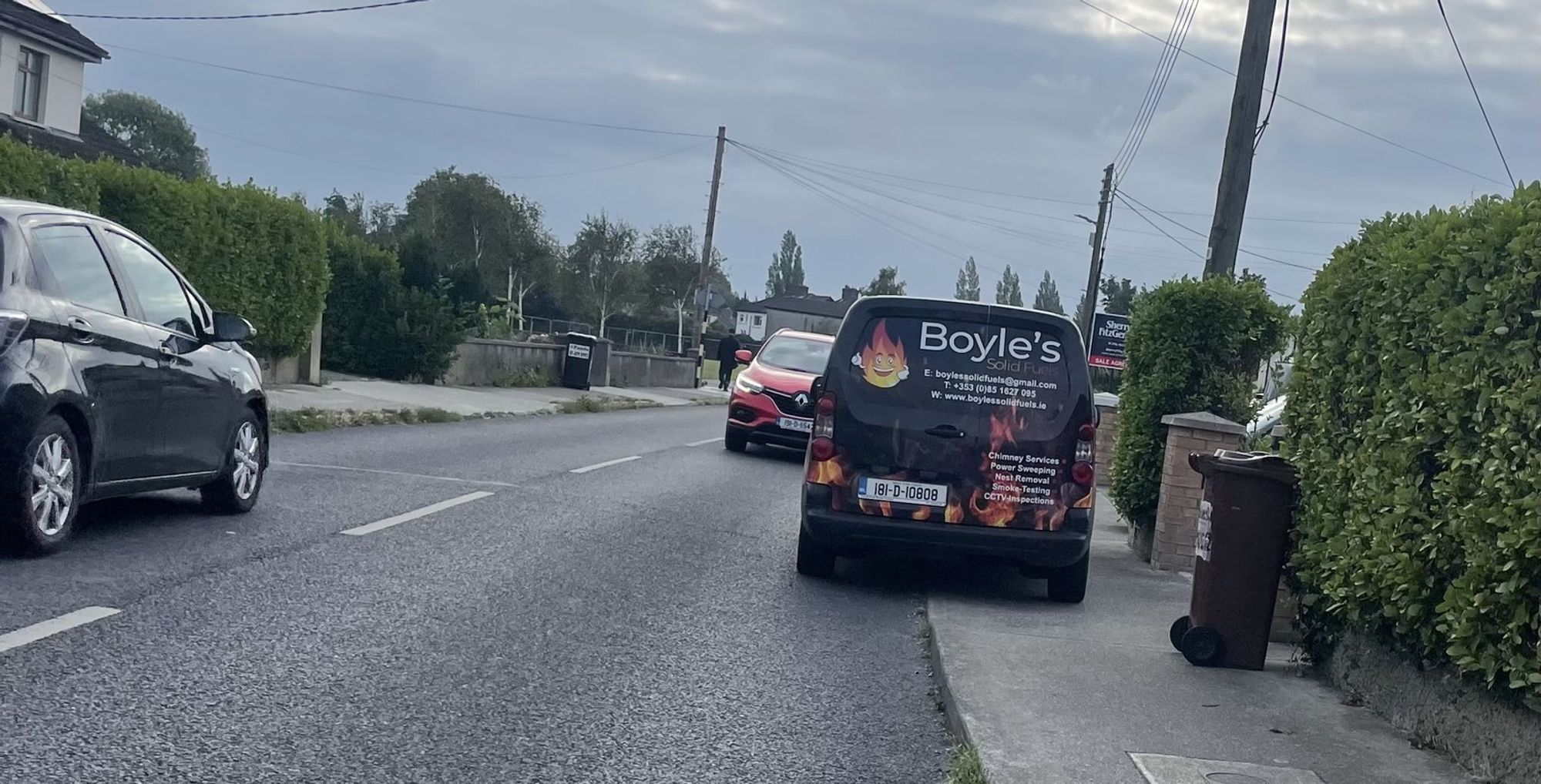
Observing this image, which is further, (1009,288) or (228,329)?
(1009,288)

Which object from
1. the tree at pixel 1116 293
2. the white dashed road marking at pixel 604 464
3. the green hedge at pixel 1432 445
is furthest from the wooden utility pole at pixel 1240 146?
the tree at pixel 1116 293

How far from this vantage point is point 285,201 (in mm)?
22297

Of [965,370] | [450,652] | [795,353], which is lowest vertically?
[450,652]

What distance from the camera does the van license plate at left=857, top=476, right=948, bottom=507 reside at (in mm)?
9062

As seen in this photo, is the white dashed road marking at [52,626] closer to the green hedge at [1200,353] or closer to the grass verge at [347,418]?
the green hedge at [1200,353]

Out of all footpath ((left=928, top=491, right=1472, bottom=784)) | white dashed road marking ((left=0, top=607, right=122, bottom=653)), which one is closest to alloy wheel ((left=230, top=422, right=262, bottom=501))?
white dashed road marking ((left=0, top=607, right=122, bottom=653))

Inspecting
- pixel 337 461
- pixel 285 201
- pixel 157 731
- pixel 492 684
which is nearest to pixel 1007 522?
pixel 492 684

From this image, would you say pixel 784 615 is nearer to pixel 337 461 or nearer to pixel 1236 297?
pixel 1236 297

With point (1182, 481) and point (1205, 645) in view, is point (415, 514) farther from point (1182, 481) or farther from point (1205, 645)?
point (1205, 645)

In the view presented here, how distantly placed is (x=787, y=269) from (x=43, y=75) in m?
133

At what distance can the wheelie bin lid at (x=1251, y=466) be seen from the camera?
24.0 feet

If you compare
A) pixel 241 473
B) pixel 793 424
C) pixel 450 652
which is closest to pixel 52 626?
pixel 450 652

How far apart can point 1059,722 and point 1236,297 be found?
6.51 meters

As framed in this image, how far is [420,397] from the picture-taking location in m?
23.5
